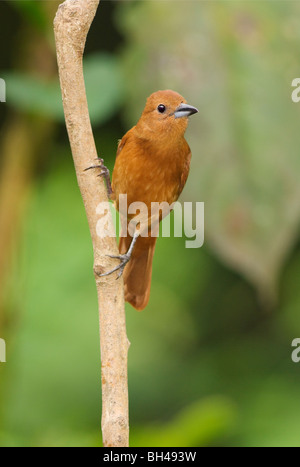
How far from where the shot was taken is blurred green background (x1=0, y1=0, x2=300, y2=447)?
4.10 ft

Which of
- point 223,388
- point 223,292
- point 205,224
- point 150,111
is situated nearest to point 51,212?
point 223,292

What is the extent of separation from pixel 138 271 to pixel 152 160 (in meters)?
0.21

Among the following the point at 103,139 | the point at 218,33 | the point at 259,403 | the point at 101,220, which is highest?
the point at 103,139

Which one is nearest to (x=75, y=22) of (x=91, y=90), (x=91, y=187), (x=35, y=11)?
(x=91, y=187)

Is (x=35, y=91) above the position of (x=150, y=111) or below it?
above

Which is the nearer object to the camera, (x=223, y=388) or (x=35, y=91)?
(x=35, y=91)

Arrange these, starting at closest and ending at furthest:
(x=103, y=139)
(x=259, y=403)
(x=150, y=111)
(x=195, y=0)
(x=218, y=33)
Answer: (x=150, y=111) < (x=218, y=33) < (x=195, y=0) < (x=103, y=139) < (x=259, y=403)

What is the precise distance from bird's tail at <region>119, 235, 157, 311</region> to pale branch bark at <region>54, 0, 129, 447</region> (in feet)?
0.78

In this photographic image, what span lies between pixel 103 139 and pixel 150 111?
979 mm

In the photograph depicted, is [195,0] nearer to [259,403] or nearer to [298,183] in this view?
[298,183]

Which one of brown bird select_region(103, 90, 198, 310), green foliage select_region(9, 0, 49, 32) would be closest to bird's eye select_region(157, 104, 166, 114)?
brown bird select_region(103, 90, 198, 310)

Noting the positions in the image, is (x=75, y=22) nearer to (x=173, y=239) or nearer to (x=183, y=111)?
(x=183, y=111)

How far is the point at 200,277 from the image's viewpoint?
218 centimetres

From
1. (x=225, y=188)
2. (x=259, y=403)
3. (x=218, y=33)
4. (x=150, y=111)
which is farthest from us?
(x=259, y=403)
